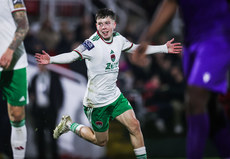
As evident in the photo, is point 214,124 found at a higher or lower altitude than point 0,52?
lower

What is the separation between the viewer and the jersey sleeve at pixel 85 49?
3994 millimetres

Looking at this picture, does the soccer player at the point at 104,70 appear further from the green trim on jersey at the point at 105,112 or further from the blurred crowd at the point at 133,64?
the blurred crowd at the point at 133,64

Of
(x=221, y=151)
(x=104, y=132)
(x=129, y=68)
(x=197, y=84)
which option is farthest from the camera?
(x=129, y=68)

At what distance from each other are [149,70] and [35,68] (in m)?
2.18

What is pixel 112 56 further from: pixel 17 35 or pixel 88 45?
pixel 17 35

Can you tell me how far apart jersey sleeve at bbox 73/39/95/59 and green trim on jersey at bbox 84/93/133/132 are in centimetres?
52

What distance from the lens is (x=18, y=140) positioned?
455 cm

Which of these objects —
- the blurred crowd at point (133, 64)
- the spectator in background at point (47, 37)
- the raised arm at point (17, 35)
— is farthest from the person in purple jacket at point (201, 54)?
the blurred crowd at point (133, 64)

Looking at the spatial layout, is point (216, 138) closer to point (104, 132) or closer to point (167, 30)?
point (104, 132)

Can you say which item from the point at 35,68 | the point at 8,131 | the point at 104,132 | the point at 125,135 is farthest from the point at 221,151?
the point at 125,135

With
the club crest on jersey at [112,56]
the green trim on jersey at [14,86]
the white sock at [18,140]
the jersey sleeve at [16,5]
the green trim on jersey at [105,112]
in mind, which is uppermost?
the jersey sleeve at [16,5]

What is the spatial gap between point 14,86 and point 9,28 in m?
0.52

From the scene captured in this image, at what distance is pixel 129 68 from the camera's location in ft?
A: 24.6

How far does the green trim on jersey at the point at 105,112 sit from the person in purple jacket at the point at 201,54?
2.03ft
